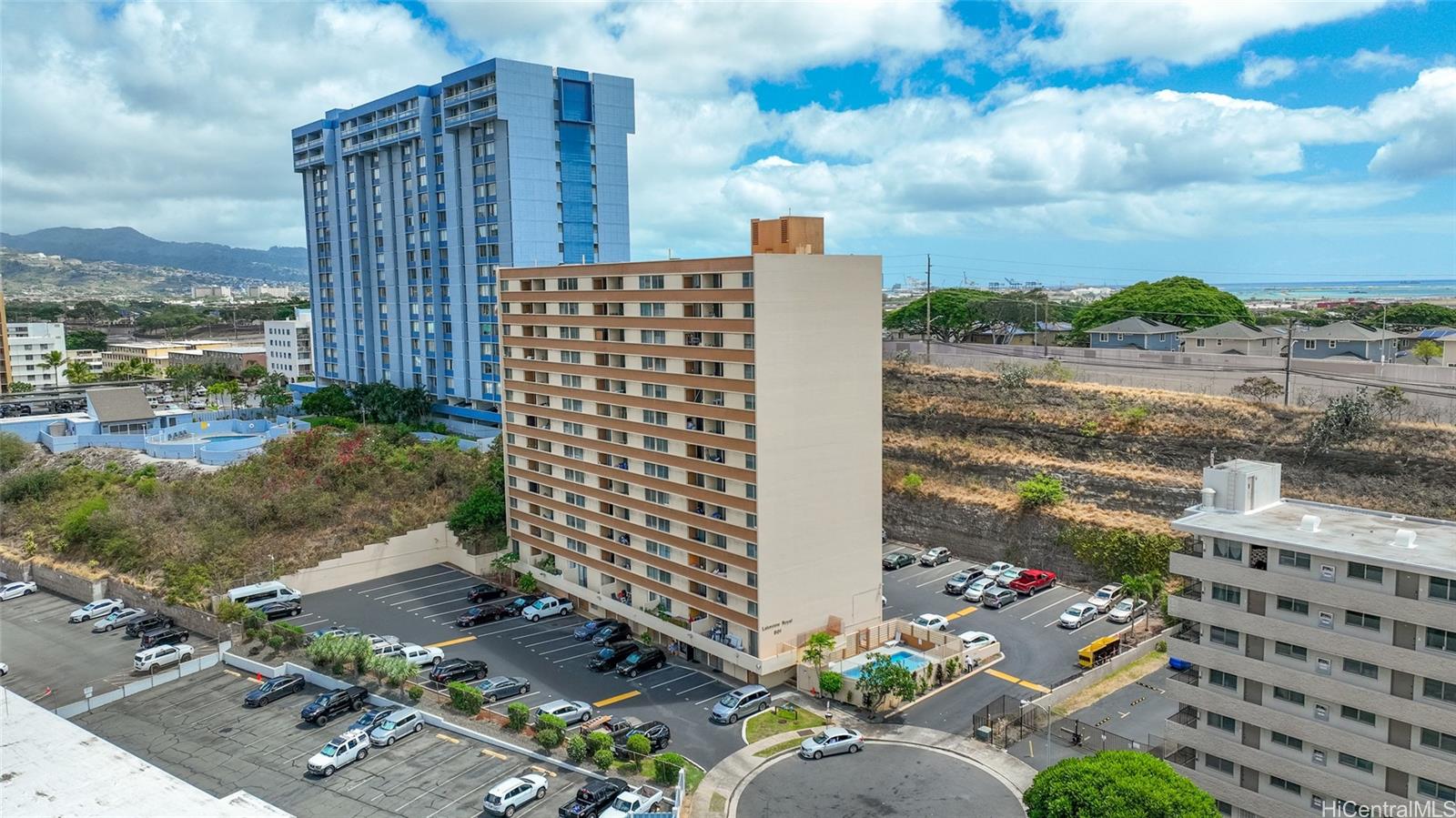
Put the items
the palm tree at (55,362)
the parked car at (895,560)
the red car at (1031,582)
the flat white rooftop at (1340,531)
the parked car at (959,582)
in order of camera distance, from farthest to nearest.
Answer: the palm tree at (55,362), the parked car at (895,560), the red car at (1031,582), the parked car at (959,582), the flat white rooftop at (1340,531)

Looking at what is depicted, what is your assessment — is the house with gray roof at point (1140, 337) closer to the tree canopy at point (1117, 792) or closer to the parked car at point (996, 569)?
the parked car at point (996, 569)

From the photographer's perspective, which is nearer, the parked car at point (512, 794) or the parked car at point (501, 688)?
the parked car at point (512, 794)

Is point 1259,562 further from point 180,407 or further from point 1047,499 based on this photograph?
point 180,407

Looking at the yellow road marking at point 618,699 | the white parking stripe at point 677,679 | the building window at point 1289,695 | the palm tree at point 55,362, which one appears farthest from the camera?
the palm tree at point 55,362

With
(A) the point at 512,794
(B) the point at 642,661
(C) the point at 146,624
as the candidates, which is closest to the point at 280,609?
(C) the point at 146,624

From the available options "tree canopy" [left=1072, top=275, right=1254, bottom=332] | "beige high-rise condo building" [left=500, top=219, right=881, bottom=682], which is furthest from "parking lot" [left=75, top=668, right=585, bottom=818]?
"tree canopy" [left=1072, top=275, right=1254, bottom=332]

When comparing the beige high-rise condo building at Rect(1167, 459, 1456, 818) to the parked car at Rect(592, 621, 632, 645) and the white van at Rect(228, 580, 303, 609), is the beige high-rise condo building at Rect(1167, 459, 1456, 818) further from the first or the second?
the white van at Rect(228, 580, 303, 609)

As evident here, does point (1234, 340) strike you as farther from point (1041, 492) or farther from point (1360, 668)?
point (1360, 668)

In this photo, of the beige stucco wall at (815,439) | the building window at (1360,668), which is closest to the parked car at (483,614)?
the beige stucco wall at (815,439)
